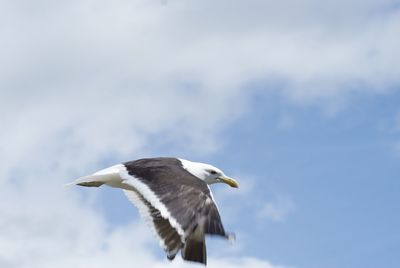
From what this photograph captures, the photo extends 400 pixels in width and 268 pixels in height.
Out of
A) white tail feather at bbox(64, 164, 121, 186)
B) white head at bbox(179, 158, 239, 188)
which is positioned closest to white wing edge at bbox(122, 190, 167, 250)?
white tail feather at bbox(64, 164, 121, 186)

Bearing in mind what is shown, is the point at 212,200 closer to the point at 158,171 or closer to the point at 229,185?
the point at 158,171

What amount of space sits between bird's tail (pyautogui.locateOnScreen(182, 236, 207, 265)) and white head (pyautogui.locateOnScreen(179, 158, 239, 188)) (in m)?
6.08

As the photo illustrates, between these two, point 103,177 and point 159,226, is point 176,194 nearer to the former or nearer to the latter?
point 159,226

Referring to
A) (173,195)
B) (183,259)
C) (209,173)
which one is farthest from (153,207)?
(209,173)

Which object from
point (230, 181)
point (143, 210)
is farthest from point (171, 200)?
point (230, 181)

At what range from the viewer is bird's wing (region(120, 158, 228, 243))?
19.0m

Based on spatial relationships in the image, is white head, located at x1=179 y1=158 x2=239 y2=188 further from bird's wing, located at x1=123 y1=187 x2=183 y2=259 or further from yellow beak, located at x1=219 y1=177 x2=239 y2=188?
bird's wing, located at x1=123 y1=187 x2=183 y2=259

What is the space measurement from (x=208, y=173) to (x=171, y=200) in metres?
6.07

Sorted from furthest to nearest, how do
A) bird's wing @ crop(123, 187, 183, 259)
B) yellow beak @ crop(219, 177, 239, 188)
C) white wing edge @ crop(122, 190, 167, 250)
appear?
yellow beak @ crop(219, 177, 239, 188)
white wing edge @ crop(122, 190, 167, 250)
bird's wing @ crop(123, 187, 183, 259)

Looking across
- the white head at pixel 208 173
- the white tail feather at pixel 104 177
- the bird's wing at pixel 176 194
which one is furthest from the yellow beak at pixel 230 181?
the white tail feather at pixel 104 177

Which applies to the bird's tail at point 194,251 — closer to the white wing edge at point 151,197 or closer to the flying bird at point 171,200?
the flying bird at point 171,200

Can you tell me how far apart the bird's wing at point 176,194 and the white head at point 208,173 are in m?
1.51

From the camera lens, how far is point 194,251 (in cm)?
1898

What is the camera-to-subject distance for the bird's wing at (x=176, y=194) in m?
19.0
